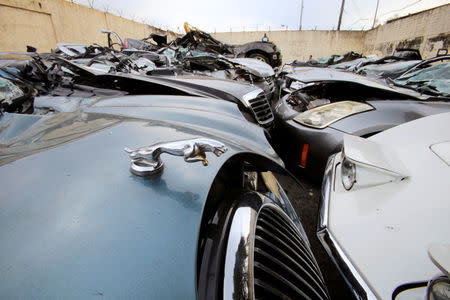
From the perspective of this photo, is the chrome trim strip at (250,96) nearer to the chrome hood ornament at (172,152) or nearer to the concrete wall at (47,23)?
the chrome hood ornament at (172,152)

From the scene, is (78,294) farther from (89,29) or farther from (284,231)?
(89,29)

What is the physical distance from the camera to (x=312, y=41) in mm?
19828

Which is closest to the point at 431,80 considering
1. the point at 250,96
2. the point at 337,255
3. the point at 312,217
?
the point at 250,96

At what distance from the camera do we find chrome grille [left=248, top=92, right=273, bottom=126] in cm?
254

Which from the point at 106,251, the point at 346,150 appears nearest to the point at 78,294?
the point at 106,251

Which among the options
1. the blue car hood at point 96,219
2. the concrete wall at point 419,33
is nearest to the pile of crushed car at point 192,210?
the blue car hood at point 96,219

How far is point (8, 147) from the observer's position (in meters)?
0.86

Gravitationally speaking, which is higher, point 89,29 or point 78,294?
point 89,29

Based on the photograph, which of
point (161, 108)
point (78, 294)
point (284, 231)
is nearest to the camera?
point (78, 294)

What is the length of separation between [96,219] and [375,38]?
23196mm

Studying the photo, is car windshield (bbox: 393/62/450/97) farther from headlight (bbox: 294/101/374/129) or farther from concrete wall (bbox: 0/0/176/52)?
concrete wall (bbox: 0/0/176/52)

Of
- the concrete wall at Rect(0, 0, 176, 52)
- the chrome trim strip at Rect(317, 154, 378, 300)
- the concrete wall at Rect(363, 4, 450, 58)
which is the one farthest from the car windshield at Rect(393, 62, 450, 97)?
the concrete wall at Rect(363, 4, 450, 58)

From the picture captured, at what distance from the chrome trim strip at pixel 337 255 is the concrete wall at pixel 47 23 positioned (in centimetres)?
1222

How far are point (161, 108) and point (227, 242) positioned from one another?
3.26ft
